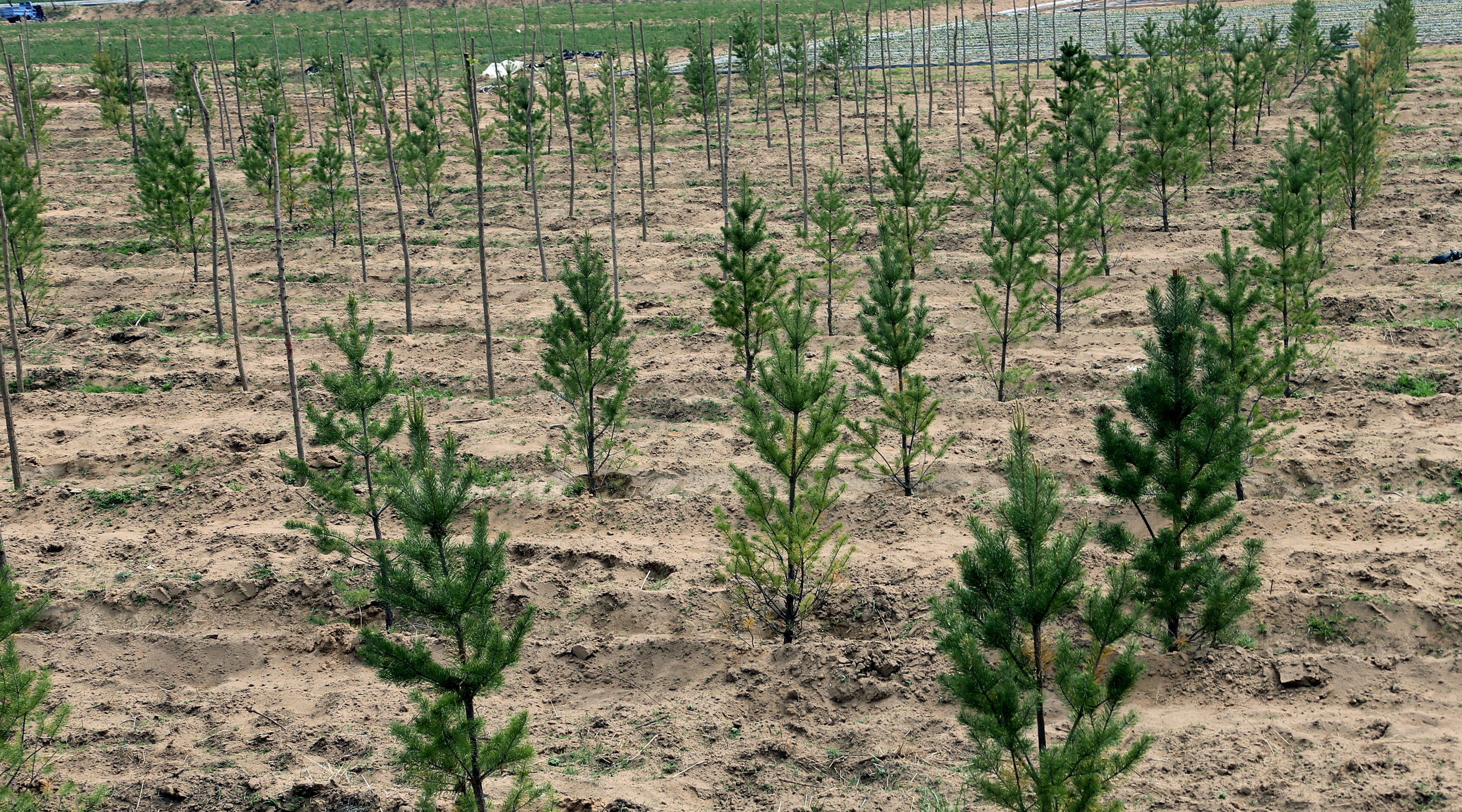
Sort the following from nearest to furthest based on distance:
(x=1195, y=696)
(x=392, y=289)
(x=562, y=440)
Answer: (x=1195, y=696)
(x=562, y=440)
(x=392, y=289)

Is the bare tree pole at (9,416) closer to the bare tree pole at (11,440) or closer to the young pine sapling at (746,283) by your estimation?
the bare tree pole at (11,440)

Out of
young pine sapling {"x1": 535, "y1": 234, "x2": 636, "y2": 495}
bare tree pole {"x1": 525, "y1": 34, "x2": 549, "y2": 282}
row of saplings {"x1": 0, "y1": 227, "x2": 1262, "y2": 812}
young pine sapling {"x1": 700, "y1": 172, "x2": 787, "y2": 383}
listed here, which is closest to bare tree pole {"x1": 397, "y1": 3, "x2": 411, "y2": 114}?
bare tree pole {"x1": 525, "y1": 34, "x2": 549, "y2": 282}

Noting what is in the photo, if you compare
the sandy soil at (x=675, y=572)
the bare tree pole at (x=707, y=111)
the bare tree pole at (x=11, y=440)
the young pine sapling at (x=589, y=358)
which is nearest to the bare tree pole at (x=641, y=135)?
the bare tree pole at (x=707, y=111)

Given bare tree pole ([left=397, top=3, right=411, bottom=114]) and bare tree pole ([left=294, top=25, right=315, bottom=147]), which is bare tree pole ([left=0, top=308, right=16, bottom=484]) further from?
bare tree pole ([left=294, top=25, right=315, bottom=147])

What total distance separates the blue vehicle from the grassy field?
3.34 feet

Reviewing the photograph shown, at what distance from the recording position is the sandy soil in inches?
433

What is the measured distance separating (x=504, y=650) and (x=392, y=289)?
17.4 meters

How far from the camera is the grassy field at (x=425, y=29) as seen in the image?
6131 centimetres

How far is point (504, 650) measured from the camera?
356 inches

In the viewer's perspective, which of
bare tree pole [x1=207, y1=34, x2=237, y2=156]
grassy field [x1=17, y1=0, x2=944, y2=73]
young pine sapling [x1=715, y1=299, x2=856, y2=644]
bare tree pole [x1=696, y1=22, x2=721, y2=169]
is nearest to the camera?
young pine sapling [x1=715, y1=299, x2=856, y2=644]

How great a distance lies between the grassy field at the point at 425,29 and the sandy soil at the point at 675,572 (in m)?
34.3

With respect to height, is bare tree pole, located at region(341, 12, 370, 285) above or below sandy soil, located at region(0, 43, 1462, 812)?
above

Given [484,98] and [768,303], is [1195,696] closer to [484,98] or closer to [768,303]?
[768,303]

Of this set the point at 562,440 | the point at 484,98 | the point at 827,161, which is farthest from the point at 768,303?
the point at 484,98
